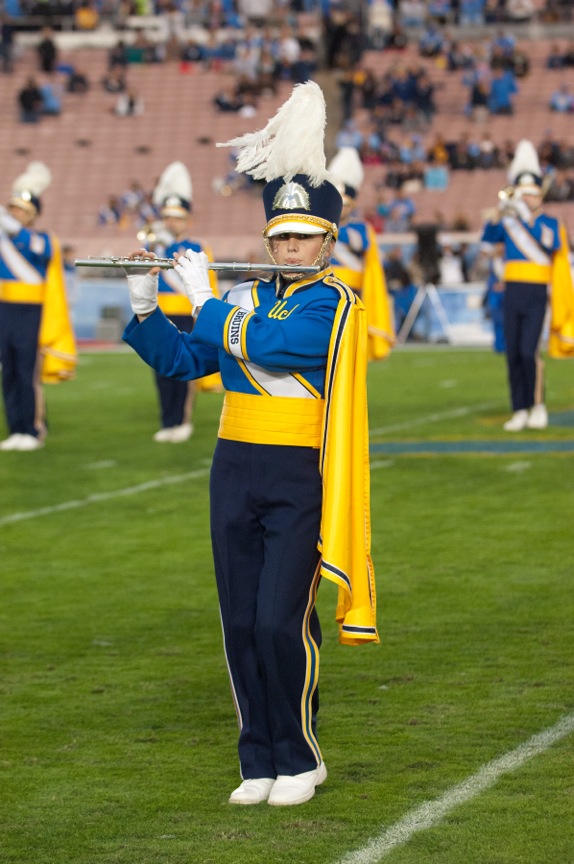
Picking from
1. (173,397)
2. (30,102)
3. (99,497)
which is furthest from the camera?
(30,102)

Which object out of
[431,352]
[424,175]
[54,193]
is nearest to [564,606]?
[431,352]

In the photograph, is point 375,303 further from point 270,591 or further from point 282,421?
point 270,591

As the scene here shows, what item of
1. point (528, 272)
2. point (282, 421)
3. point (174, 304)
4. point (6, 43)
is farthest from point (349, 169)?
point (6, 43)

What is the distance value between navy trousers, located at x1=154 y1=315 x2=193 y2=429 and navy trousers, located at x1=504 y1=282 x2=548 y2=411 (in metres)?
2.61

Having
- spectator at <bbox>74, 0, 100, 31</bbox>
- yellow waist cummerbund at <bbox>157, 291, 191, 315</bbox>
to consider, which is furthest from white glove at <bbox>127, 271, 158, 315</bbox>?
spectator at <bbox>74, 0, 100, 31</bbox>

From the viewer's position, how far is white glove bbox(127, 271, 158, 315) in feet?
15.9

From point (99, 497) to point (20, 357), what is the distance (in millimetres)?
2907

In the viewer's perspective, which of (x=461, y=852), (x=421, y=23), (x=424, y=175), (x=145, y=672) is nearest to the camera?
(x=461, y=852)

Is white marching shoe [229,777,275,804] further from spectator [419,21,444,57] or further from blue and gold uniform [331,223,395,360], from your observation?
spectator [419,21,444,57]

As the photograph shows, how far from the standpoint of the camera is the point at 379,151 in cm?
3481

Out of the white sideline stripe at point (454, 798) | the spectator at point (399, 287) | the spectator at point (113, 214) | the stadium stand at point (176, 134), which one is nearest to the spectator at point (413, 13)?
the stadium stand at point (176, 134)

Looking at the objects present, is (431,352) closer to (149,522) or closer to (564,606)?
(149,522)

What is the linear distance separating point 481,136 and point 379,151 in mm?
2120

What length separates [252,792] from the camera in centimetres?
480
